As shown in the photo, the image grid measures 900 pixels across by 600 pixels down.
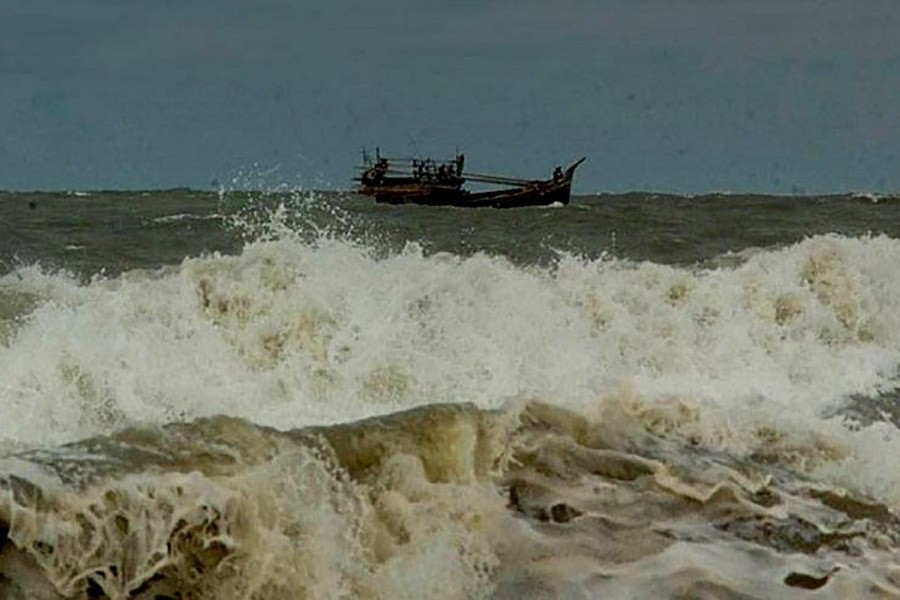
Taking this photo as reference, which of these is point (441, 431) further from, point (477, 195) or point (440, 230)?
point (477, 195)

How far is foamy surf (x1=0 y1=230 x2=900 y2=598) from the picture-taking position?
6.22 meters

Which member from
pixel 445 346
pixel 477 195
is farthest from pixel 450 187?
→ pixel 445 346

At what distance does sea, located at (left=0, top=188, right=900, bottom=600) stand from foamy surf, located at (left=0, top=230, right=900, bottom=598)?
0.02 m

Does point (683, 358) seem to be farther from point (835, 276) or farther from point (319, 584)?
point (319, 584)

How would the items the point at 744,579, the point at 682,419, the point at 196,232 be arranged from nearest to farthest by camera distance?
the point at 744,579 < the point at 682,419 < the point at 196,232

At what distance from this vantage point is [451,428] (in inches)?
301

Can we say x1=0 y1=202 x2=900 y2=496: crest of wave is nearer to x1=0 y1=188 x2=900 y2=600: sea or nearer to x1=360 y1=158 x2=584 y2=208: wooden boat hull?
x1=0 y1=188 x2=900 y2=600: sea

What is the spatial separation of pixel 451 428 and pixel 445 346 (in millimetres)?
3196

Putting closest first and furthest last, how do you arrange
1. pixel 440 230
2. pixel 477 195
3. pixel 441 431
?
pixel 441 431, pixel 440 230, pixel 477 195

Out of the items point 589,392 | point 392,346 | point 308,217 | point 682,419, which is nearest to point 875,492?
point 682,419

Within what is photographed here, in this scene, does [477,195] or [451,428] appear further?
[477,195]

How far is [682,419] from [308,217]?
19628 mm

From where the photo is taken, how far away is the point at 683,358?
1204 centimetres

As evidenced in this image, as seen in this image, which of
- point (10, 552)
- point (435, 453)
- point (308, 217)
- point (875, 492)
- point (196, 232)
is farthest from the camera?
point (308, 217)
